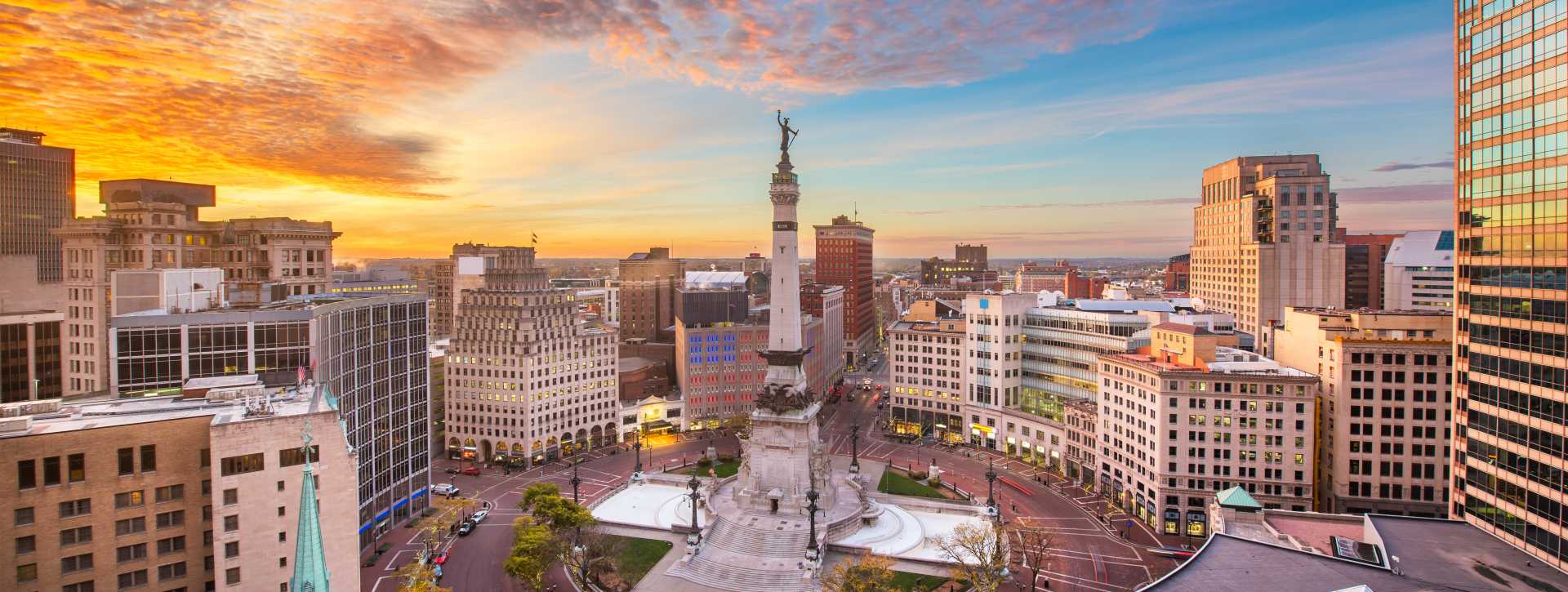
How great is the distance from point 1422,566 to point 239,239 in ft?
428

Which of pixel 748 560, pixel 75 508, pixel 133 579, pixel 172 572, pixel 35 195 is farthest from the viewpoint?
pixel 35 195

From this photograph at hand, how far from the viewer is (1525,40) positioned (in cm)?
5691

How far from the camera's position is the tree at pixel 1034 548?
77.9 m

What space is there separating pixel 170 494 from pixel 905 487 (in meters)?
84.3

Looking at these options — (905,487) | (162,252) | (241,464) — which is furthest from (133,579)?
(905,487)

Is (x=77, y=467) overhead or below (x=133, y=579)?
overhead

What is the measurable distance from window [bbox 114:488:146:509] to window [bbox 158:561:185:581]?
13.8ft

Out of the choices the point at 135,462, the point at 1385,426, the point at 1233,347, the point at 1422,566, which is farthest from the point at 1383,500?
the point at 135,462

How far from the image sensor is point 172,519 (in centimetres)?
4644

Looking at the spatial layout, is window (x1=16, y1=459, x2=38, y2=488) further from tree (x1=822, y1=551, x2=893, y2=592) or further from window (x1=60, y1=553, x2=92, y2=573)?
tree (x1=822, y1=551, x2=893, y2=592)

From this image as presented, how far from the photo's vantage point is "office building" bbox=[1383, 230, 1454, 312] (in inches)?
6058

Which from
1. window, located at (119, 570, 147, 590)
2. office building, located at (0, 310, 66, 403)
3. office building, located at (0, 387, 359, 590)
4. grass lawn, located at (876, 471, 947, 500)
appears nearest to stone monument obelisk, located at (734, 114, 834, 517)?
grass lawn, located at (876, 471, 947, 500)

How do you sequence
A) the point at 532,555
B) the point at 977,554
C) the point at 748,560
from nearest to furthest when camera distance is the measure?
the point at 977,554, the point at 532,555, the point at 748,560

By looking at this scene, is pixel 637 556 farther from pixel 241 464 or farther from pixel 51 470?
pixel 51 470
